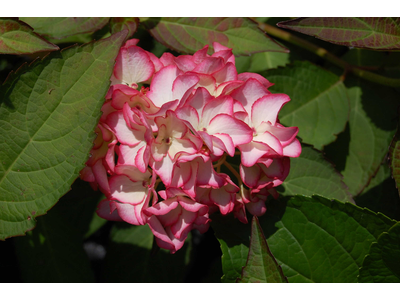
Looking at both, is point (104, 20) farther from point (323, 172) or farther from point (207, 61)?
point (323, 172)

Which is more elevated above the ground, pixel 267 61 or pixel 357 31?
pixel 357 31

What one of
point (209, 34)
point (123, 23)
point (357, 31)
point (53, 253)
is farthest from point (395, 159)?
point (53, 253)

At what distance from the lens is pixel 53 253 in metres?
1.39

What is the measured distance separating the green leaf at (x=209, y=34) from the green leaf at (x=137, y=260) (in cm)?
78

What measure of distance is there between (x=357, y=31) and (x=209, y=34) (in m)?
0.47

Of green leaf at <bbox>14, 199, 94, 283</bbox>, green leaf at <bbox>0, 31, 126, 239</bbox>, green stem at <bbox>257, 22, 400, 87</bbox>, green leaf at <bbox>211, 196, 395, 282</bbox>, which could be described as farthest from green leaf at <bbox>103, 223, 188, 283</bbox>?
green stem at <bbox>257, 22, 400, 87</bbox>

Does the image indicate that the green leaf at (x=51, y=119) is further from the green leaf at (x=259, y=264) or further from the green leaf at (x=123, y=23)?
the green leaf at (x=259, y=264)

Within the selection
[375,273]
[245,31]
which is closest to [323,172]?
[375,273]

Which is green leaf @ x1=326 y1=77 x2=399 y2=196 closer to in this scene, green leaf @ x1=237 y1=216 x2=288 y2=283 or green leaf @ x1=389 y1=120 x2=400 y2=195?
green leaf @ x1=389 y1=120 x2=400 y2=195

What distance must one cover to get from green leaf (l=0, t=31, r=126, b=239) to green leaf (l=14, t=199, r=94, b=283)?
1.81 ft

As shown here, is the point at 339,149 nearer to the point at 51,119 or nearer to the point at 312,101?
the point at 312,101

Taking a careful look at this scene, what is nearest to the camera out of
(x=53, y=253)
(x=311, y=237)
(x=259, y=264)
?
(x=259, y=264)

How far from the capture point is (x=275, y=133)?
936 millimetres

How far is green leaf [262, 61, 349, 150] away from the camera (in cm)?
138
